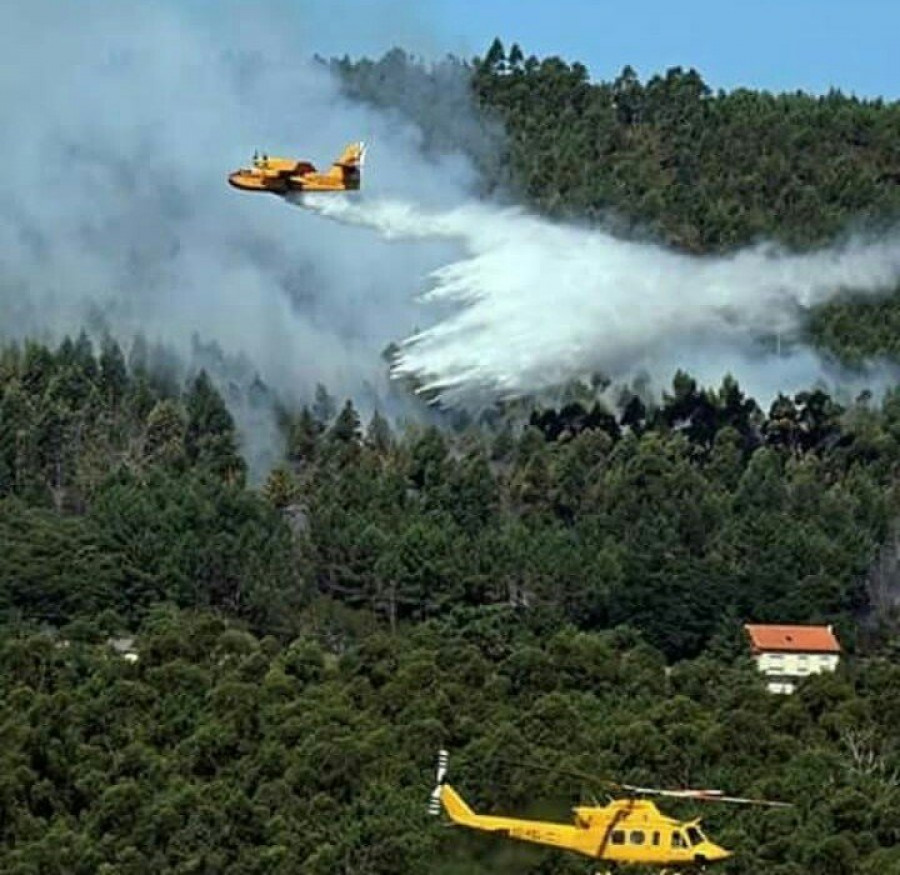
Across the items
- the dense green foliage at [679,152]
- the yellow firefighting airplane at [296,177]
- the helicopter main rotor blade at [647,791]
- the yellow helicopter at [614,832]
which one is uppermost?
the dense green foliage at [679,152]

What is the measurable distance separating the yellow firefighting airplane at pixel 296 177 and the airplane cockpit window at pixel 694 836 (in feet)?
53.2

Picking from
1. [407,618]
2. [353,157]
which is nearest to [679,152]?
[407,618]

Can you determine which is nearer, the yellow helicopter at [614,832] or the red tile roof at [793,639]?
the yellow helicopter at [614,832]

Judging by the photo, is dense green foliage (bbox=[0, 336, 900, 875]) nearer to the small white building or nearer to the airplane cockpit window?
the small white building

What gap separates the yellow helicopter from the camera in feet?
112

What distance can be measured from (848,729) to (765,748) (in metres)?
3.19

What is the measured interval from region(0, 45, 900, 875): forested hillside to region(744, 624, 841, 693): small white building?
91 centimetres

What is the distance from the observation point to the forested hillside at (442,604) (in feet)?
141

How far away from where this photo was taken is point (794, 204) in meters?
124

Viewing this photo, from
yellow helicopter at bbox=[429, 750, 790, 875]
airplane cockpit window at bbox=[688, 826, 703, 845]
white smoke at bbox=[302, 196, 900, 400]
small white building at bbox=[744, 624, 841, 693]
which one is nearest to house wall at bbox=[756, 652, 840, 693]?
small white building at bbox=[744, 624, 841, 693]

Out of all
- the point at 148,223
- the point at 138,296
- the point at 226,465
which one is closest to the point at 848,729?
the point at 226,465

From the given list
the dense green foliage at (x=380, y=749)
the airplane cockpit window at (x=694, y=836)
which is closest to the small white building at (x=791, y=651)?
the dense green foliage at (x=380, y=749)

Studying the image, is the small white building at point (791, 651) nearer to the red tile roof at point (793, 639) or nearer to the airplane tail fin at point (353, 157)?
the red tile roof at point (793, 639)

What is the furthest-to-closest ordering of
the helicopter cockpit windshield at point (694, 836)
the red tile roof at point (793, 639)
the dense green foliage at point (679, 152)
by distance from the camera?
1. the dense green foliage at point (679, 152)
2. the red tile roof at point (793, 639)
3. the helicopter cockpit windshield at point (694, 836)
